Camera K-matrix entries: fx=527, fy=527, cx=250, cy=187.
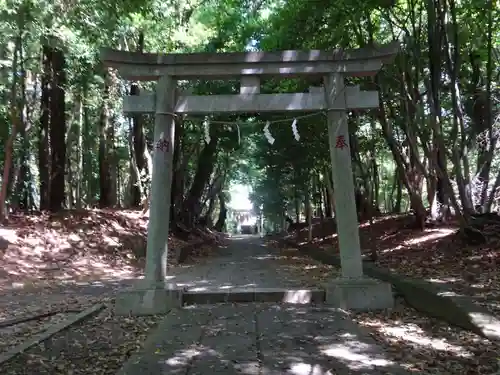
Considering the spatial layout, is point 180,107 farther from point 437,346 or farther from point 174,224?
point 174,224

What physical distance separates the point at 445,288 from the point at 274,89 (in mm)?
11696

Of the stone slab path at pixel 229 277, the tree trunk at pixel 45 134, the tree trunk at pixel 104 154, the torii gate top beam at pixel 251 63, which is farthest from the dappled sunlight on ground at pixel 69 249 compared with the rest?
the torii gate top beam at pixel 251 63

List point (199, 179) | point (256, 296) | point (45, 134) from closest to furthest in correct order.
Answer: point (256, 296) < point (45, 134) < point (199, 179)

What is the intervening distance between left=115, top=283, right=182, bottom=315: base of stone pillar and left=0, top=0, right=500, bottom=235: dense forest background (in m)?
3.06

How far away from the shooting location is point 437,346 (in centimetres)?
614

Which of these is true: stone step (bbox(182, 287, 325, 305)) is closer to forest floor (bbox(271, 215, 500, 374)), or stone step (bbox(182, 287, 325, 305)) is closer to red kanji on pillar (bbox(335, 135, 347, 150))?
forest floor (bbox(271, 215, 500, 374))

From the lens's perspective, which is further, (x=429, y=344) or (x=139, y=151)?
(x=139, y=151)

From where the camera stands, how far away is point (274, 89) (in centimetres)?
1830

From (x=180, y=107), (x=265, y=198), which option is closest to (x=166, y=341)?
(x=180, y=107)

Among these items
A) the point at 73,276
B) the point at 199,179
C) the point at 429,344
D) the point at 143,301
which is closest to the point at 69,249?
the point at 73,276

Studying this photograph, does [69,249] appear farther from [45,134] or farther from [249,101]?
[249,101]

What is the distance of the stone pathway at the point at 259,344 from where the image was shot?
5215 millimetres

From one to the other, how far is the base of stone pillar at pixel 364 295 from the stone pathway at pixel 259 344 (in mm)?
295

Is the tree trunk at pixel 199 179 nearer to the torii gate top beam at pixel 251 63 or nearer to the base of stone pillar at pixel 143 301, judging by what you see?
the torii gate top beam at pixel 251 63
